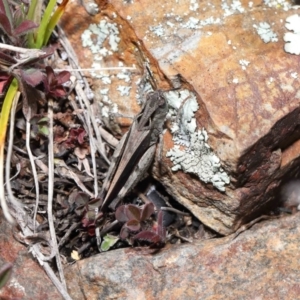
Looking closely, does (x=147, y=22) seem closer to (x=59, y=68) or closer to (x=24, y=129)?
(x=59, y=68)

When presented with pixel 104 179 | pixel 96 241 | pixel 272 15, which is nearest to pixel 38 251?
pixel 96 241

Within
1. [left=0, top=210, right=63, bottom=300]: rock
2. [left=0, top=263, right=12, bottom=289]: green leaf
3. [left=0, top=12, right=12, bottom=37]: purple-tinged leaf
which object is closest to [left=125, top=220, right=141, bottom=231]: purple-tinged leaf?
[left=0, top=210, right=63, bottom=300]: rock

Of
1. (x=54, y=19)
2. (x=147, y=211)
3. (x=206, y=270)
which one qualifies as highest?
(x=54, y=19)

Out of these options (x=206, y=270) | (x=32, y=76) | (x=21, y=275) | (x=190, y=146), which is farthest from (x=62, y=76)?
(x=206, y=270)

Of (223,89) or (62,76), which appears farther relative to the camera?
(62,76)

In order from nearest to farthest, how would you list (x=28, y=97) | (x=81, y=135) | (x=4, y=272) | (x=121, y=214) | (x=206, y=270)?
(x=4, y=272), (x=206, y=270), (x=121, y=214), (x=28, y=97), (x=81, y=135)

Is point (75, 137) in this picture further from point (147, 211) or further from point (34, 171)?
point (147, 211)
